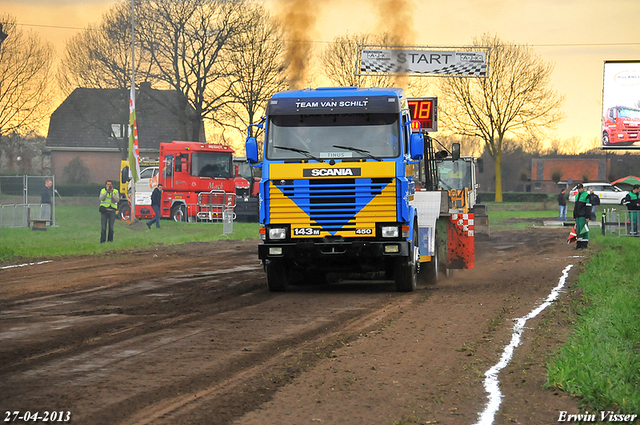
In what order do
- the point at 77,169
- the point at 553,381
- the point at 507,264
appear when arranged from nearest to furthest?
the point at 553,381, the point at 507,264, the point at 77,169

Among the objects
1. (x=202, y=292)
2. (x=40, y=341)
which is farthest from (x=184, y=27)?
(x=40, y=341)

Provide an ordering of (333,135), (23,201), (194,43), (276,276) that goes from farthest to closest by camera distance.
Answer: (194,43) → (23,201) → (276,276) → (333,135)

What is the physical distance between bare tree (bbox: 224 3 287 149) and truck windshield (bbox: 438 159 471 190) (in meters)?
15.0

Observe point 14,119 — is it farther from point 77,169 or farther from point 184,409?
point 184,409

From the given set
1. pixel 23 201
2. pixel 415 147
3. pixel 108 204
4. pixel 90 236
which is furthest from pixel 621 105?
pixel 415 147

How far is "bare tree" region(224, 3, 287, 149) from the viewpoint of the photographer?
40.2 meters

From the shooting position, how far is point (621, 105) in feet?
136

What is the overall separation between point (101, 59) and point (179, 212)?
55.3 feet

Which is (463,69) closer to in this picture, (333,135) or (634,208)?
(634,208)

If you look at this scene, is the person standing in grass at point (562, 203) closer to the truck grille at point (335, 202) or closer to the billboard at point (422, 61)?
the billboard at point (422, 61)

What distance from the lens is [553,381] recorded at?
663cm

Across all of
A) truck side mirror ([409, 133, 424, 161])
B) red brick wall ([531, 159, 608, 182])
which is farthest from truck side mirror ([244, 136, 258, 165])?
red brick wall ([531, 159, 608, 182])

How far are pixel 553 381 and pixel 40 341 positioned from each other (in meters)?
5.28

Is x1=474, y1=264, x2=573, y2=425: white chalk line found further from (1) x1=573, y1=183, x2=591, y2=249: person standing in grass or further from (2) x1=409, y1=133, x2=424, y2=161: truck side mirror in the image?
(1) x1=573, y1=183, x2=591, y2=249: person standing in grass
